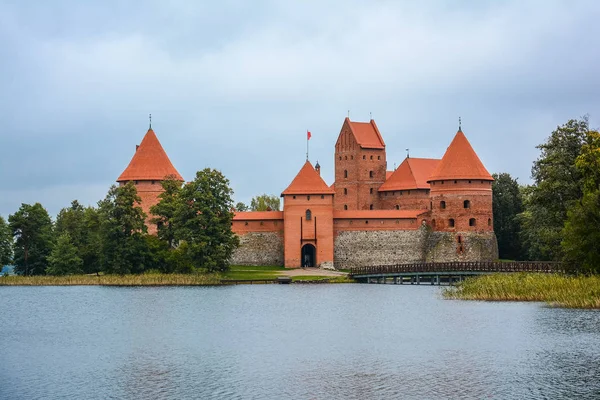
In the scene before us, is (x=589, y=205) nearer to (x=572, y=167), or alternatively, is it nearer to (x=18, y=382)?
(x=572, y=167)

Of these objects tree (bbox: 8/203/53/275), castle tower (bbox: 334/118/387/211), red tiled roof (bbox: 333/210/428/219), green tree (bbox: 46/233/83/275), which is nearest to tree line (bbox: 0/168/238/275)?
green tree (bbox: 46/233/83/275)

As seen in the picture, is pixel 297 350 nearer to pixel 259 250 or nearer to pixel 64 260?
pixel 64 260

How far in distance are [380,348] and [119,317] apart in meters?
10.7

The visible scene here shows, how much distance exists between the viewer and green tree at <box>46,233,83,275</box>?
161 feet

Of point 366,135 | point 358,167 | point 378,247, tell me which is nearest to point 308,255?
point 378,247

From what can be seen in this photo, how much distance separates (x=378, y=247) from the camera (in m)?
55.6

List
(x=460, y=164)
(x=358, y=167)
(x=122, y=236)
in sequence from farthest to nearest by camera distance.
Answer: (x=358, y=167) → (x=460, y=164) → (x=122, y=236)

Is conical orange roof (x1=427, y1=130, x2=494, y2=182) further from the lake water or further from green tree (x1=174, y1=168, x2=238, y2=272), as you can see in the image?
the lake water

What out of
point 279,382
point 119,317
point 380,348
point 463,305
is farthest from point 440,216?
point 279,382

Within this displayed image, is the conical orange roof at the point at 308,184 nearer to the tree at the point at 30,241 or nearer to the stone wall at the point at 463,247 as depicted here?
the stone wall at the point at 463,247

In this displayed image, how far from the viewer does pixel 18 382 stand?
1855cm

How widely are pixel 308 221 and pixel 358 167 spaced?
937 centimetres

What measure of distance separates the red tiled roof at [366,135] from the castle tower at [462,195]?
8.54 metres

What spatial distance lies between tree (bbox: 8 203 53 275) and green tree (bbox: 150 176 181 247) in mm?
6647
